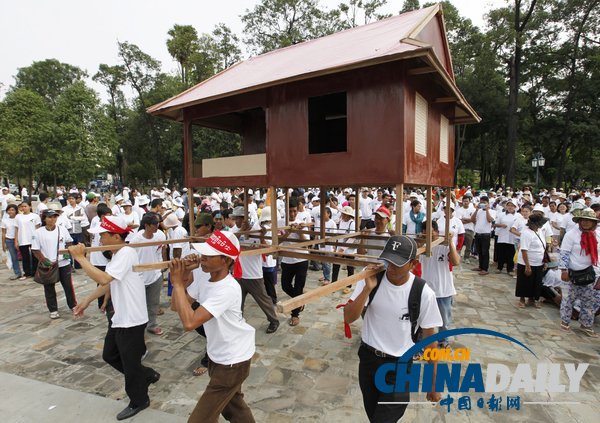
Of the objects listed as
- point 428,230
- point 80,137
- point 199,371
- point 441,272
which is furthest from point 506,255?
point 80,137

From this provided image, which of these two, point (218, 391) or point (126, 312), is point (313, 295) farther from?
point (126, 312)

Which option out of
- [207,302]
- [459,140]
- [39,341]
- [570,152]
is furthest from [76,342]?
[570,152]

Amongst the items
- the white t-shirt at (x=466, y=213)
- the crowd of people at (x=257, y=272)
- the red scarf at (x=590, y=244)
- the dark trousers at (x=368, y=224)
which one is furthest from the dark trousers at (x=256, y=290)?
the white t-shirt at (x=466, y=213)

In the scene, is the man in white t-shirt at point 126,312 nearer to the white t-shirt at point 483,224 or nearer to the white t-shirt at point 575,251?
the white t-shirt at point 575,251

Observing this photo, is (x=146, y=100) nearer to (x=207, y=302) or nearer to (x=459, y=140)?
(x=459, y=140)

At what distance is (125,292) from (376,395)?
2837mm

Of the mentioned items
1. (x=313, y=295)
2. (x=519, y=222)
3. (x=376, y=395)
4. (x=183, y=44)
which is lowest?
(x=376, y=395)

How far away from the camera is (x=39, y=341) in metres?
5.45

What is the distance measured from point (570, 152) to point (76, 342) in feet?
148

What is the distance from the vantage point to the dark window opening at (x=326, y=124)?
476cm

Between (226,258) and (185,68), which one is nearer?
(226,258)

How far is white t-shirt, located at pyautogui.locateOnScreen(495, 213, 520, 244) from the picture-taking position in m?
8.98

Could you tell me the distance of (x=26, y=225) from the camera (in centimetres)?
812

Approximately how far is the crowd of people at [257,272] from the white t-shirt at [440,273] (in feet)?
0.05
